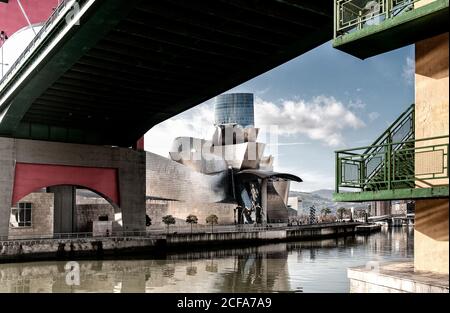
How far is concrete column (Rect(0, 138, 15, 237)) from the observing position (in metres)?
36.9

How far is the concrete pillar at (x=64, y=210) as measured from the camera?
46219 millimetres

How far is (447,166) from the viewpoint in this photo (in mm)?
9555

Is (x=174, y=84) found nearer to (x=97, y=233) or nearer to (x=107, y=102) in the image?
(x=107, y=102)

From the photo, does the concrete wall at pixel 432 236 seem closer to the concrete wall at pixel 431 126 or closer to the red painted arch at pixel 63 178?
the concrete wall at pixel 431 126

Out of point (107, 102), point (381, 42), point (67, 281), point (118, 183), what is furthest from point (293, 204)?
point (381, 42)

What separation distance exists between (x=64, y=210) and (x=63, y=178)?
6756mm

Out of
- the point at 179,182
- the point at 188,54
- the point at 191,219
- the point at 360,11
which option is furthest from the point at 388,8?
the point at 179,182

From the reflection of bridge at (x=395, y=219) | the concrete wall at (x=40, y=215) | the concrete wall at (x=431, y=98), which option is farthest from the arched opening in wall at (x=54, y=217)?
the reflection of bridge at (x=395, y=219)

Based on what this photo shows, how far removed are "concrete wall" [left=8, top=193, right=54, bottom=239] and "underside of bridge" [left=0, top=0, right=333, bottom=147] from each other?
203 inches

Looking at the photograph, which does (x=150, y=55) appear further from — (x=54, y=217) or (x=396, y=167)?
(x=54, y=217)

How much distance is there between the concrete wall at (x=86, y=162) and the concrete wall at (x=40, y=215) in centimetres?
481

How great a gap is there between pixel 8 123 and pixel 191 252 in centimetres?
1622

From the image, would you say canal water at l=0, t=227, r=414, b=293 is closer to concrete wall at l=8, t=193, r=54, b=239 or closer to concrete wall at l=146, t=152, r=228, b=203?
concrete wall at l=8, t=193, r=54, b=239

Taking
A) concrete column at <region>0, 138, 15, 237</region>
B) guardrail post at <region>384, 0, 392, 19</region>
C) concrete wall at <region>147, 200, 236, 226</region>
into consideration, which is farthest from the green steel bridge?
concrete wall at <region>147, 200, 236, 226</region>
